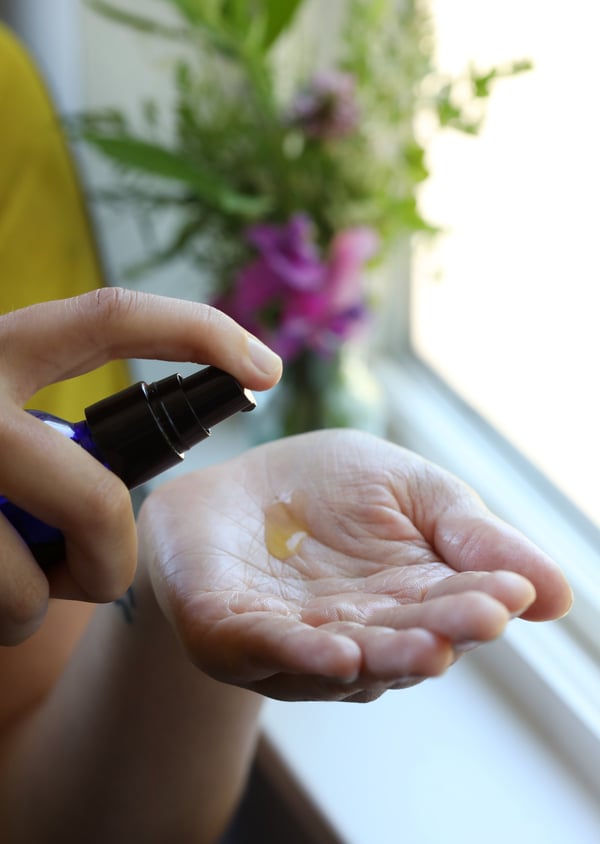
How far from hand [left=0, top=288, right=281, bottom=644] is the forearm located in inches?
6.1

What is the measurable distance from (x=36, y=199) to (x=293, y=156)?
0.81ft

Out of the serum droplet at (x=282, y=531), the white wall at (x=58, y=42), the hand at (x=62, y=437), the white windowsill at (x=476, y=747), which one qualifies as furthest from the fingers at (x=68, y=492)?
the white wall at (x=58, y=42)

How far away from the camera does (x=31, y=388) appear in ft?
1.21

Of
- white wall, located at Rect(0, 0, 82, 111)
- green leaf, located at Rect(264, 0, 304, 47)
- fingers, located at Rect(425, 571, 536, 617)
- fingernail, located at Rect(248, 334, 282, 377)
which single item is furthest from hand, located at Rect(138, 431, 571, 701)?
white wall, located at Rect(0, 0, 82, 111)

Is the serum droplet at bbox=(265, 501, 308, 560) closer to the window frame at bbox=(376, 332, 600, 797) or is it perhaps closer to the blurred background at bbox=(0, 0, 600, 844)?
the blurred background at bbox=(0, 0, 600, 844)

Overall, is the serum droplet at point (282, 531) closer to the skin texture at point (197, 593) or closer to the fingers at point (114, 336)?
the skin texture at point (197, 593)

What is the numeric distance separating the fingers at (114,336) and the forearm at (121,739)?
0.20 m

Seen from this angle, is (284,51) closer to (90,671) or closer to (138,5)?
(138,5)

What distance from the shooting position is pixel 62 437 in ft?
1.15

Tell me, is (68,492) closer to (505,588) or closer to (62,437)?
(62,437)

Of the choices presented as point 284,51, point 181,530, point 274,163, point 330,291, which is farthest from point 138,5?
point 181,530

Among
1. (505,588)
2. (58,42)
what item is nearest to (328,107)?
(58,42)

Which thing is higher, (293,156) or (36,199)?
(293,156)

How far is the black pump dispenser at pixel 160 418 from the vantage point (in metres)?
0.37
